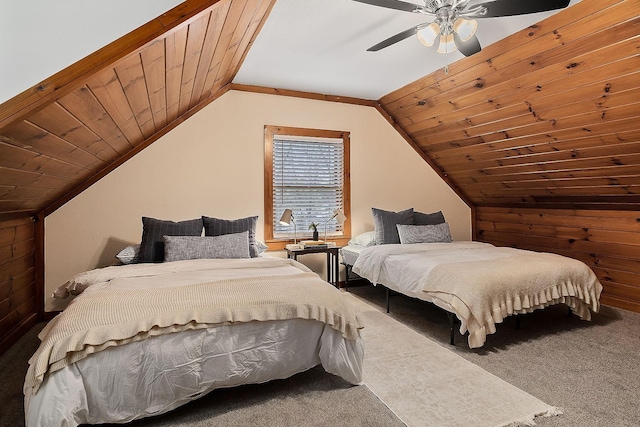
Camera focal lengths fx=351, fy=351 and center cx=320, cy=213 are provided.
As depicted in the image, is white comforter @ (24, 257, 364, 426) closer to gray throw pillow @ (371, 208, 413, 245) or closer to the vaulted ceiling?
the vaulted ceiling

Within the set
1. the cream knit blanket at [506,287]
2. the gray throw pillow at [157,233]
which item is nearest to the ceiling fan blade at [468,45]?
the cream knit blanket at [506,287]

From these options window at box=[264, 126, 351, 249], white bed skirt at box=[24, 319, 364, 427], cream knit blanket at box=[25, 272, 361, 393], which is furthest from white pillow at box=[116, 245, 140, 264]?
white bed skirt at box=[24, 319, 364, 427]

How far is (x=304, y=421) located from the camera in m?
1.79

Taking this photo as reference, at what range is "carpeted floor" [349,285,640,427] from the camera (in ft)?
6.17

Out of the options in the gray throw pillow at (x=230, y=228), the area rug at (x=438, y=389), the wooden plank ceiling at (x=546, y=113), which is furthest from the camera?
the gray throw pillow at (x=230, y=228)

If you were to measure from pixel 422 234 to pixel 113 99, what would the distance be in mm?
3268

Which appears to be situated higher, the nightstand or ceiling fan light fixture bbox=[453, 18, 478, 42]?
ceiling fan light fixture bbox=[453, 18, 478, 42]

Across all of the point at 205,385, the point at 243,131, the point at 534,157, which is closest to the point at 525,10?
the point at 534,157

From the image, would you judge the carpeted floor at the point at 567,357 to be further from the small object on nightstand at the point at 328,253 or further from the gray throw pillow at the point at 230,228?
the gray throw pillow at the point at 230,228

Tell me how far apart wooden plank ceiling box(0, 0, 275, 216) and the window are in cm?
109

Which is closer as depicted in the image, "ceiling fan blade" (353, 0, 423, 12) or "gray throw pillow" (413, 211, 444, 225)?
"ceiling fan blade" (353, 0, 423, 12)

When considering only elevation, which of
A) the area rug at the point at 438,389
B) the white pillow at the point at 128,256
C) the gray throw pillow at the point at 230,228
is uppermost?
the gray throw pillow at the point at 230,228

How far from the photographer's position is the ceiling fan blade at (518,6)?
1817 millimetres

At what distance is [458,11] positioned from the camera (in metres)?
2.05
